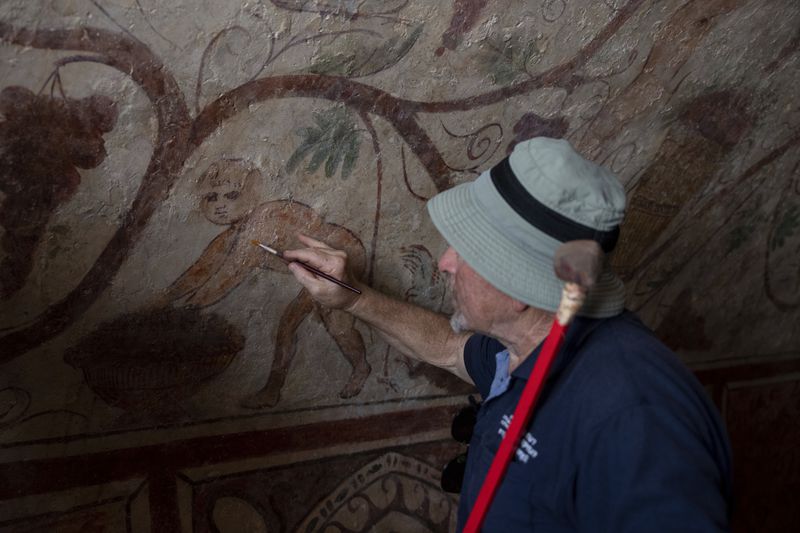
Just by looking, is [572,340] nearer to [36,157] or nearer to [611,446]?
[611,446]

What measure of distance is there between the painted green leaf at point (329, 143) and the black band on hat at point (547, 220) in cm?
55

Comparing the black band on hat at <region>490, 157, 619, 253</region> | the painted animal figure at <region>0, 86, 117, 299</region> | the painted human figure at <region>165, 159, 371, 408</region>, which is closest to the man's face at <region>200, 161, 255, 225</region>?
the painted human figure at <region>165, 159, 371, 408</region>

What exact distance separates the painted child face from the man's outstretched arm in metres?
0.19

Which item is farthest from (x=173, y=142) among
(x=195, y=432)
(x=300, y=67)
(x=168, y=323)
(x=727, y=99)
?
(x=727, y=99)

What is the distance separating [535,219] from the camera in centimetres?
174

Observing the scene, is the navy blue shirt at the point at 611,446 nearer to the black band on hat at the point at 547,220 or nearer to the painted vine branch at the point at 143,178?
the black band on hat at the point at 547,220

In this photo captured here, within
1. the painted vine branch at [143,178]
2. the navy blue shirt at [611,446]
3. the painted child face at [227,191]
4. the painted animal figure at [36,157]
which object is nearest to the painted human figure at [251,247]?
the painted child face at [227,191]

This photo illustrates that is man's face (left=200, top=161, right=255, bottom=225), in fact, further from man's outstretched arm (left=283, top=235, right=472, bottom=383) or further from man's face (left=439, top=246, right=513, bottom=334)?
man's face (left=439, top=246, right=513, bottom=334)

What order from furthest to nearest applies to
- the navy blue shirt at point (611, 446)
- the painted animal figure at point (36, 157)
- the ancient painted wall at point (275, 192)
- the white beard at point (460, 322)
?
1. the white beard at point (460, 322)
2. the ancient painted wall at point (275, 192)
3. the painted animal figure at point (36, 157)
4. the navy blue shirt at point (611, 446)

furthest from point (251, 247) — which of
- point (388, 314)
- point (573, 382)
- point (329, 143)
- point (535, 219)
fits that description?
point (573, 382)

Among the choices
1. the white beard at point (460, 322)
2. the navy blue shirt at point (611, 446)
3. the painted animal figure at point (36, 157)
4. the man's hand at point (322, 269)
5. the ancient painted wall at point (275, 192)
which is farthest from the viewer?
the man's hand at point (322, 269)

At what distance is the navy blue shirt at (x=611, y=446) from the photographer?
153 centimetres

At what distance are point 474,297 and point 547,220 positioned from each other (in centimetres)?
28

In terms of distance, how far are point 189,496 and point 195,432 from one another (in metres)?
0.20
